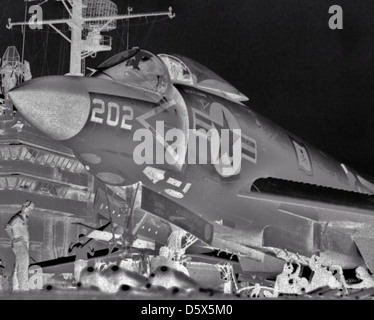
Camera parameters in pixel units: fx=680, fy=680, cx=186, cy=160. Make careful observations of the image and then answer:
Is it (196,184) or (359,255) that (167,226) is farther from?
(359,255)

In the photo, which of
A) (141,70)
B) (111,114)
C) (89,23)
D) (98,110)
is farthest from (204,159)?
(89,23)

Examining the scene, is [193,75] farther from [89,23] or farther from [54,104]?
[89,23]

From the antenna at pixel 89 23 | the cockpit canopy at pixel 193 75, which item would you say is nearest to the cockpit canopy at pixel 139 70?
the cockpit canopy at pixel 193 75

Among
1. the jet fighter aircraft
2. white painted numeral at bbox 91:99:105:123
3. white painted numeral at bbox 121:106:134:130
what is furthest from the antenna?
white painted numeral at bbox 91:99:105:123

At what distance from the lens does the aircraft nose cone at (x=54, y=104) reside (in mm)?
5434

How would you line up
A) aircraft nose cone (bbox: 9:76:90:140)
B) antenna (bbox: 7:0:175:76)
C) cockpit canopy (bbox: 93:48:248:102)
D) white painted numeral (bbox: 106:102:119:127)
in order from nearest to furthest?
aircraft nose cone (bbox: 9:76:90:140), white painted numeral (bbox: 106:102:119:127), cockpit canopy (bbox: 93:48:248:102), antenna (bbox: 7:0:175:76)

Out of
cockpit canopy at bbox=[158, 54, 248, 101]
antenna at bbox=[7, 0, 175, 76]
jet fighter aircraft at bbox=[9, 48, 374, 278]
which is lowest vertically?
jet fighter aircraft at bbox=[9, 48, 374, 278]

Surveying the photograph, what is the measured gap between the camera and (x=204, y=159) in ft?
22.1

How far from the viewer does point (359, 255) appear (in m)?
A: 9.38

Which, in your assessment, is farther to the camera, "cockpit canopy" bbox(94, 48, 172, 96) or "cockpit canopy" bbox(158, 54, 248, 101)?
"cockpit canopy" bbox(158, 54, 248, 101)

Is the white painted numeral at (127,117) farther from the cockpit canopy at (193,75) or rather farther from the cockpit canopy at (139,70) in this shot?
the cockpit canopy at (193,75)

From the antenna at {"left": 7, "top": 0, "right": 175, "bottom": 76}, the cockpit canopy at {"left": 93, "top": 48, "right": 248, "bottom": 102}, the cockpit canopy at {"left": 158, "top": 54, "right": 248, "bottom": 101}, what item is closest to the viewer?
the cockpit canopy at {"left": 93, "top": 48, "right": 248, "bottom": 102}

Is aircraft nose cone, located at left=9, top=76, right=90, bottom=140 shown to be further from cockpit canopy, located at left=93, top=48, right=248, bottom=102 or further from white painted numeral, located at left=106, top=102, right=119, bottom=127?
cockpit canopy, located at left=93, top=48, right=248, bottom=102

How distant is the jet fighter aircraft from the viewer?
570 centimetres
